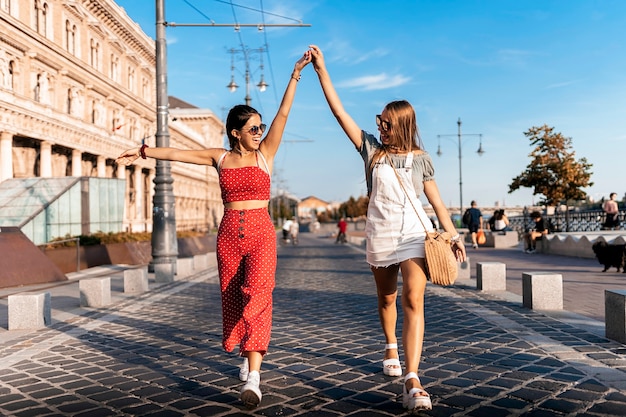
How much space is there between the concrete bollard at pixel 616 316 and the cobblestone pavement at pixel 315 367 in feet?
0.40

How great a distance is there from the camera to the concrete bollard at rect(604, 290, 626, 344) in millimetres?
5273

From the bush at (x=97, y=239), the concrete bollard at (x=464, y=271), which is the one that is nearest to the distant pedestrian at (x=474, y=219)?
the concrete bollard at (x=464, y=271)

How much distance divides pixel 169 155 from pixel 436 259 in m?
1.91

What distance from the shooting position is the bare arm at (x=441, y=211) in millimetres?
3766

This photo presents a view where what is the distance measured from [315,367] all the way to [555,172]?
122 feet

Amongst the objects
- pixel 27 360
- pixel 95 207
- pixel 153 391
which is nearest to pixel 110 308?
pixel 27 360

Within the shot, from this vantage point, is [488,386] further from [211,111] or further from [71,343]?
[211,111]

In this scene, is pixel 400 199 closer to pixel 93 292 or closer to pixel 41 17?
pixel 93 292

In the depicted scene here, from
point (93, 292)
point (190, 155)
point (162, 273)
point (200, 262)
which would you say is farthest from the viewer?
point (200, 262)

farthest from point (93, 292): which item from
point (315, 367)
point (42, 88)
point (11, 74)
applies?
point (42, 88)

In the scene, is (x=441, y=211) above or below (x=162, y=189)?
below

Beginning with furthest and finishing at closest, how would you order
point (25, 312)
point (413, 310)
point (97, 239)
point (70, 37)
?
point (70, 37)
point (97, 239)
point (25, 312)
point (413, 310)

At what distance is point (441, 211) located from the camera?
378cm

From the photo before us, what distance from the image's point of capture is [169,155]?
405cm
